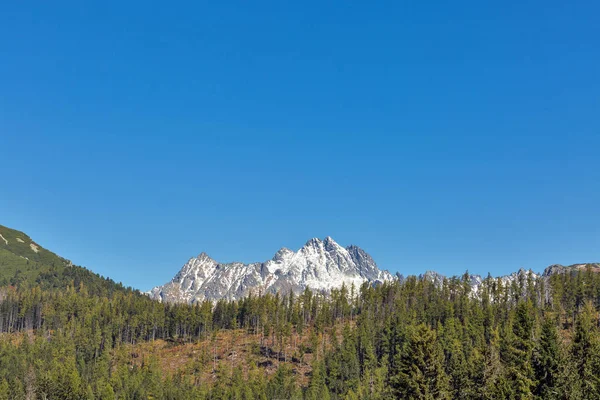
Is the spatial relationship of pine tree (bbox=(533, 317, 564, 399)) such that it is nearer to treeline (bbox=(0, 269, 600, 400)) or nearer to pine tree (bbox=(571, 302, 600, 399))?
treeline (bbox=(0, 269, 600, 400))

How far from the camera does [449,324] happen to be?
17750cm

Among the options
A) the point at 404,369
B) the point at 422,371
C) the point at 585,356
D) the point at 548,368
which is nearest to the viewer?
the point at 422,371

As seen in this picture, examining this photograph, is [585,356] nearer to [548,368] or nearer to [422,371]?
[548,368]

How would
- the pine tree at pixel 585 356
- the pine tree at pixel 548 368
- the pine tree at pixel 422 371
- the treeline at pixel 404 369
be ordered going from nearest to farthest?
the pine tree at pixel 422 371 → the treeline at pixel 404 369 → the pine tree at pixel 548 368 → the pine tree at pixel 585 356

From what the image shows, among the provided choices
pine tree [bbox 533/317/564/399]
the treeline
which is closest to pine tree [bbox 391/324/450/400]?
the treeline

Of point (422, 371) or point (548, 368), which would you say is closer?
point (422, 371)

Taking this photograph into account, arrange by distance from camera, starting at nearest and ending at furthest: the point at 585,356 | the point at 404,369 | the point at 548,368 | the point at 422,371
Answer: the point at 422,371 → the point at 404,369 → the point at 548,368 → the point at 585,356

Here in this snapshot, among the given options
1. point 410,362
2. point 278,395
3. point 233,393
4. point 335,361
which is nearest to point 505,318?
point 335,361

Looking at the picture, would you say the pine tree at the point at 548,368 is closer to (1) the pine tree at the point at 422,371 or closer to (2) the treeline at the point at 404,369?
(2) the treeline at the point at 404,369

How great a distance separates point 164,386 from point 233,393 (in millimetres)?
24576

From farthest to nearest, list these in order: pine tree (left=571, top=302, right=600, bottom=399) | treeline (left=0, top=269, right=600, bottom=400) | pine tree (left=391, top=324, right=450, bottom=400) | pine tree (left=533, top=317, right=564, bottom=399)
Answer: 1. pine tree (left=571, top=302, right=600, bottom=399)
2. pine tree (left=533, top=317, right=564, bottom=399)
3. treeline (left=0, top=269, right=600, bottom=400)
4. pine tree (left=391, top=324, right=450, bottom=400)

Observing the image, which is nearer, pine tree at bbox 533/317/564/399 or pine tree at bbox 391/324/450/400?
pine tree at bbox 391/324/450/400

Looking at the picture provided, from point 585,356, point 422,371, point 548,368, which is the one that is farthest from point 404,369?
point 585,356

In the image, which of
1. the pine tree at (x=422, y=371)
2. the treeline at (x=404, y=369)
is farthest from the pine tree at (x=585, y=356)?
the pine tree at (x=422, y=371)
